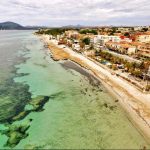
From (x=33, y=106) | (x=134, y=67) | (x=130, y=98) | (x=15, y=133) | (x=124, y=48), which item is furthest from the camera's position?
(x=124, y=48)

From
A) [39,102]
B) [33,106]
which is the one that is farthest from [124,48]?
[33,106]

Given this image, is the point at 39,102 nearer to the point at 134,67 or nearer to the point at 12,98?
the point at 12,98

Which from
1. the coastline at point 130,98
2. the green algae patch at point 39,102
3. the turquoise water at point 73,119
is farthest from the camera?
the green algae patch at point 39,102

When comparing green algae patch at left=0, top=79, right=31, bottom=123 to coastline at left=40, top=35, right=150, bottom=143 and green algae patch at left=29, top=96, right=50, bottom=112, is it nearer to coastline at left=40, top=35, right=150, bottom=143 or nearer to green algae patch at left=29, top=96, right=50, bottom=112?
green algae patch at left=29, top=96, right=50, bottom=112

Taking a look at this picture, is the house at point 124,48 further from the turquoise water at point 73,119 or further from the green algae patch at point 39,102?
the green algae patch at point 39,102

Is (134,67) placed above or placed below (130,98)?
above

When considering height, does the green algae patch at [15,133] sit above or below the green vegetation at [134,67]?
below

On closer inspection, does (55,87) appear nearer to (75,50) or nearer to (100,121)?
(100,121)

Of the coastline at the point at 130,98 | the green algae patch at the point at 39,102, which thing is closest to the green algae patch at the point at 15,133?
the green algae patch at the point at 39,102

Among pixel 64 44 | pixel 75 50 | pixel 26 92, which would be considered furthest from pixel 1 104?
pixel 64 44
